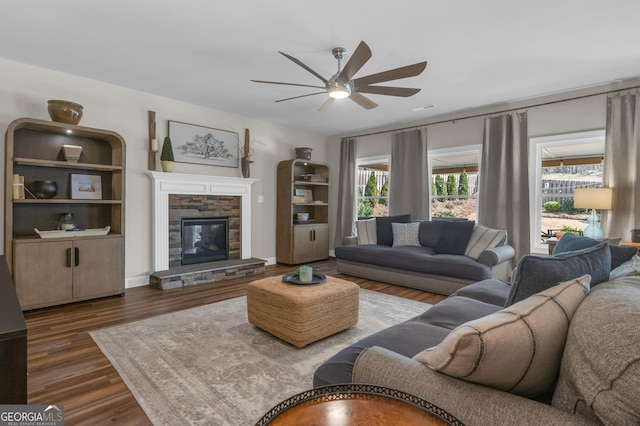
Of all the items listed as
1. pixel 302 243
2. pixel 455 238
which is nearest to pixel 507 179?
pixel 455 238

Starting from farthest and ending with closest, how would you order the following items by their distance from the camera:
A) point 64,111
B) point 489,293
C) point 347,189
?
point 347,189 → point 64,111 → point 489,293

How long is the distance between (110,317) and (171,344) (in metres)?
1.05

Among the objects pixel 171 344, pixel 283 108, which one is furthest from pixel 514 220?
pixel 171 344

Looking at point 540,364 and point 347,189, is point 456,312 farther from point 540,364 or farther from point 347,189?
point 347,189

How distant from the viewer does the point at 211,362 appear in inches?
89.2

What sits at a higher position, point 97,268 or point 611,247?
point 611,247

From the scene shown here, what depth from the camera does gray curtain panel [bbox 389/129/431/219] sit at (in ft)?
18.0

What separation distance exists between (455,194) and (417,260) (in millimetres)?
1739

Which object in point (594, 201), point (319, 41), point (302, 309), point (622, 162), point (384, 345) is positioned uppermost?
point (319, 41)

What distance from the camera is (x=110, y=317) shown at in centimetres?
314

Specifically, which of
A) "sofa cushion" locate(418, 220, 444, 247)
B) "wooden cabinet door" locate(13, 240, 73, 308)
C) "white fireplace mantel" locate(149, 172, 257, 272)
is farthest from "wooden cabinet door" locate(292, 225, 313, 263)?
"wooden cabinet door" locate(13, 240, 73, 308)

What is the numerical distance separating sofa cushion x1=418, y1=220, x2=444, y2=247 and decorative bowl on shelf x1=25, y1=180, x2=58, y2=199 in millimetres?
4672

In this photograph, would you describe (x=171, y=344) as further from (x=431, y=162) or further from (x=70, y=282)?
(x=431, y=162)

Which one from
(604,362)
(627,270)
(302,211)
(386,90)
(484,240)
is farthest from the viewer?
(302,211)
